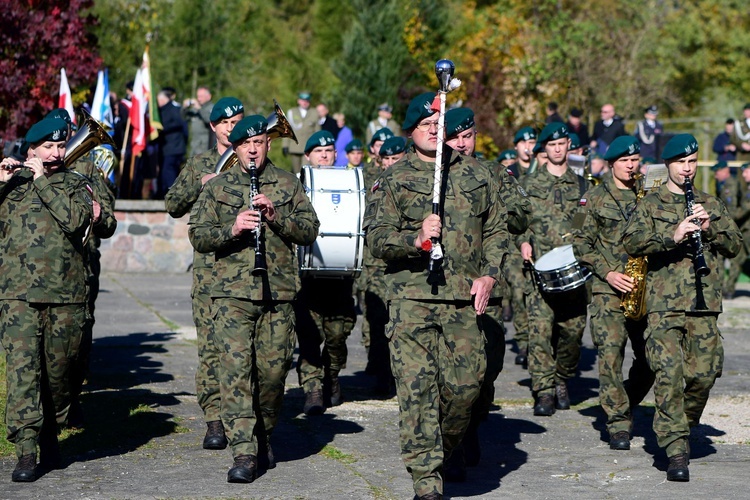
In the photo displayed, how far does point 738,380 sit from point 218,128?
566 cm

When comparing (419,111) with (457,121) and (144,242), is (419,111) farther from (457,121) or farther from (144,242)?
(144,242)

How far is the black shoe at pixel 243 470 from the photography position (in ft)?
25.1

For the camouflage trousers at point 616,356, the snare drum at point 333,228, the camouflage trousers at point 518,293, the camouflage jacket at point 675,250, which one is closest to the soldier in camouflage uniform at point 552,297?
the camouflage trousers at point 518,293

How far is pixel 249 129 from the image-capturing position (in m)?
7.93

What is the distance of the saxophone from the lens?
8734mm

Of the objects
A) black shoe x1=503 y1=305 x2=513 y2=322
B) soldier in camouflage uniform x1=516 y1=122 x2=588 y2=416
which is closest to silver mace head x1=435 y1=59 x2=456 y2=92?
soldier in camouflage uniform x1=516 y1=122 x2=588 y2=416

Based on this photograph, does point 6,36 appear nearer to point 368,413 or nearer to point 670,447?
point 368,413

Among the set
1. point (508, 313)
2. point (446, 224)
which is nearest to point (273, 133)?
point (446, 224)

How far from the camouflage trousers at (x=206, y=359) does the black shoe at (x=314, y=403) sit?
51.0 inches

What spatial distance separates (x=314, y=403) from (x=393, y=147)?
2.63 m

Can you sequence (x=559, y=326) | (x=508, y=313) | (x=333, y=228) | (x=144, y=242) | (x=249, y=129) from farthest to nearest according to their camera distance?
(x=144, y=242) < (x=508, y=313) < (x=559, y=326) < (x=333, y=228) < (x=249, y=129)

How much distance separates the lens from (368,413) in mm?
10031

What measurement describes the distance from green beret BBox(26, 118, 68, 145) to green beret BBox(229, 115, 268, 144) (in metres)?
1.06

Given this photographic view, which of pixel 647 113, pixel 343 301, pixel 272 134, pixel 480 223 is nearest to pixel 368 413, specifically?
pixel 343 301
